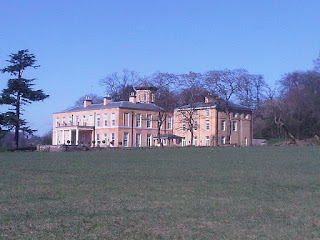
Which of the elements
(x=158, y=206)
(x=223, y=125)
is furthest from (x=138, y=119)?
(x=158, y=206)

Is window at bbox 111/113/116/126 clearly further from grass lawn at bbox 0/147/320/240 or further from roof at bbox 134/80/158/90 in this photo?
grass lawn at bbox 0/147/320/240

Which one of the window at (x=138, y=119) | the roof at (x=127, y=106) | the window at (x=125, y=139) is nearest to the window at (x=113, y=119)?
the roof at (x=127, y=106)

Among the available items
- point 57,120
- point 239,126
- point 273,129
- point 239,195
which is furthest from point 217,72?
point 239,195

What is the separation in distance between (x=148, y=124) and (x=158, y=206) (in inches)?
2597

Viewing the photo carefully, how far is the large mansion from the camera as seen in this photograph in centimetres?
6894

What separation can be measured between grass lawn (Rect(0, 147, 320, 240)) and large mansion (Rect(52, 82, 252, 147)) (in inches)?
1799

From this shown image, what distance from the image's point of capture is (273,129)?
81.6 meters

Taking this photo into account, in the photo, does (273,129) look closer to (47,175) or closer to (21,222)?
(47,175)

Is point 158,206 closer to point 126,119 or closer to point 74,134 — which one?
point 126,119

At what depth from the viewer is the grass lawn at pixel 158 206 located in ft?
29.9

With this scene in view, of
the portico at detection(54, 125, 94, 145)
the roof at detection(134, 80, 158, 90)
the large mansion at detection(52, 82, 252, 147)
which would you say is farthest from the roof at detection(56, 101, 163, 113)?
the portico at detection(54, 125, 94, 145)

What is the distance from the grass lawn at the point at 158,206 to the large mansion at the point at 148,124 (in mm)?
45697

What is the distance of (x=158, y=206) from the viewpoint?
471 inches

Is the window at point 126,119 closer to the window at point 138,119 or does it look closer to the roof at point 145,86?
the window at point 138,119
